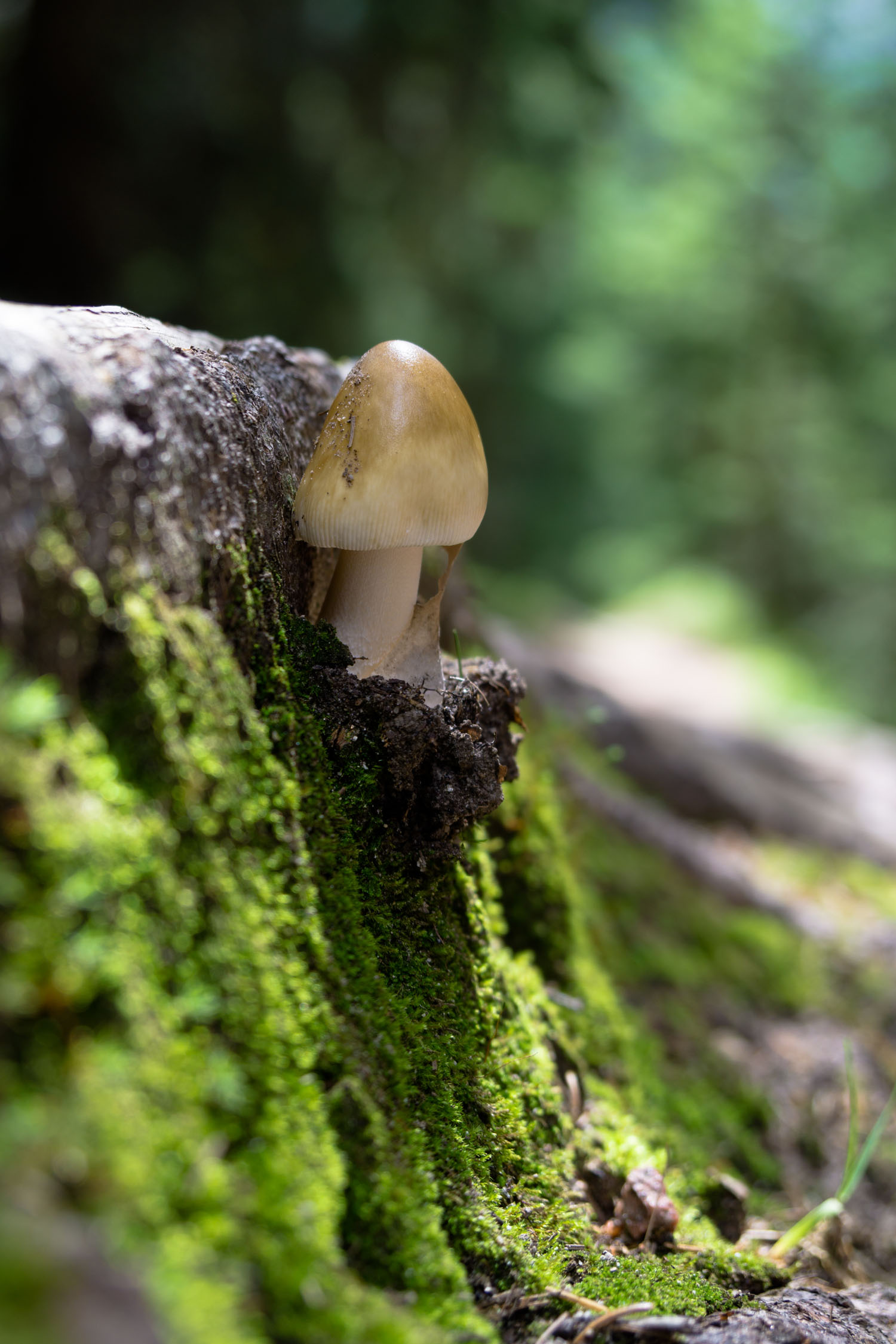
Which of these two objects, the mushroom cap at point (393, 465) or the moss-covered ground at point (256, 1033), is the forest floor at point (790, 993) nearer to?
the moss-covered ground at point (256, 1033)

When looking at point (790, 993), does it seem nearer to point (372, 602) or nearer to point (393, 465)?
point (372, 602)

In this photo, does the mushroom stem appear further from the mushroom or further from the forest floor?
the forest floor

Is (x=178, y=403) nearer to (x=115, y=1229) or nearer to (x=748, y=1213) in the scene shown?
(x=115, y=1229)

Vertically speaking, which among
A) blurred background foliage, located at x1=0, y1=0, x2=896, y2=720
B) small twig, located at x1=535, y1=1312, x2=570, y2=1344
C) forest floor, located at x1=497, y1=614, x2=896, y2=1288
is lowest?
small twig, located at x1=535, y1=1312, x2=570, y2=1344

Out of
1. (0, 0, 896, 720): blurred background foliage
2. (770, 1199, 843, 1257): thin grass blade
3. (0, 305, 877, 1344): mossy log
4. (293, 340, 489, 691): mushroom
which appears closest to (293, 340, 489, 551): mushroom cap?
(293, 340, 489, 691): mushroom

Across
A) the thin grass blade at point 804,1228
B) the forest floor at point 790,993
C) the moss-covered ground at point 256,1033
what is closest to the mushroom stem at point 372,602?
the moss-covered ground at point 256,1033

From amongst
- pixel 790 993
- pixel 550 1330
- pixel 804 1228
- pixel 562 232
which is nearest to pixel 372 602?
pixel 550 1330

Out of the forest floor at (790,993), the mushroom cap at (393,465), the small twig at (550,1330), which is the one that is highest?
the mushroom cap at (393,465)
